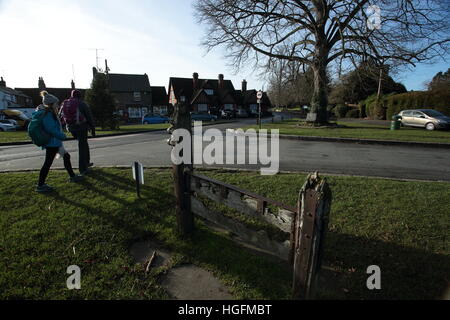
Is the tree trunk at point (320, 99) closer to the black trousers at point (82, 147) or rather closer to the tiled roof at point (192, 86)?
the black trousers at point (82, 147)

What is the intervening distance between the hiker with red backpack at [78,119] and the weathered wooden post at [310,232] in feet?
16.7

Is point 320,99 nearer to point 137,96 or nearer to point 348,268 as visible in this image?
point 348,268

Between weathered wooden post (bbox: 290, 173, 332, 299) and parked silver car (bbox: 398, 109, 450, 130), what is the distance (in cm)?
1973

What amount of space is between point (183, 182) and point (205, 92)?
45.7m

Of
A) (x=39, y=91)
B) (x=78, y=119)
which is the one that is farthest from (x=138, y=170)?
(x=39, y=91)

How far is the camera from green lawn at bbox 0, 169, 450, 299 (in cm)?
236

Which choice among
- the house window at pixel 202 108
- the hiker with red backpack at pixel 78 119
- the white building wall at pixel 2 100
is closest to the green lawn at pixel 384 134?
the hiker with red backpack at pixel 78 119

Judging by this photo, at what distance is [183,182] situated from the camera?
312cm

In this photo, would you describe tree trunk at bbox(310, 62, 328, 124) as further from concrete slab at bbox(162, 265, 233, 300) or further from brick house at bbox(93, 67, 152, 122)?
brick house at bbox(93, 67, 152, 122)

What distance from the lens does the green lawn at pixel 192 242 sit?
236 centimetres

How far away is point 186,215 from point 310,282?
1830mm

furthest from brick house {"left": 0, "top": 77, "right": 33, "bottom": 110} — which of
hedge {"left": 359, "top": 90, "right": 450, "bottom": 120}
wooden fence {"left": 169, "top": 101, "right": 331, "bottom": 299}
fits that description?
hedge {"left": 359, "top": 90, "right": 450, "bottom": 120}
